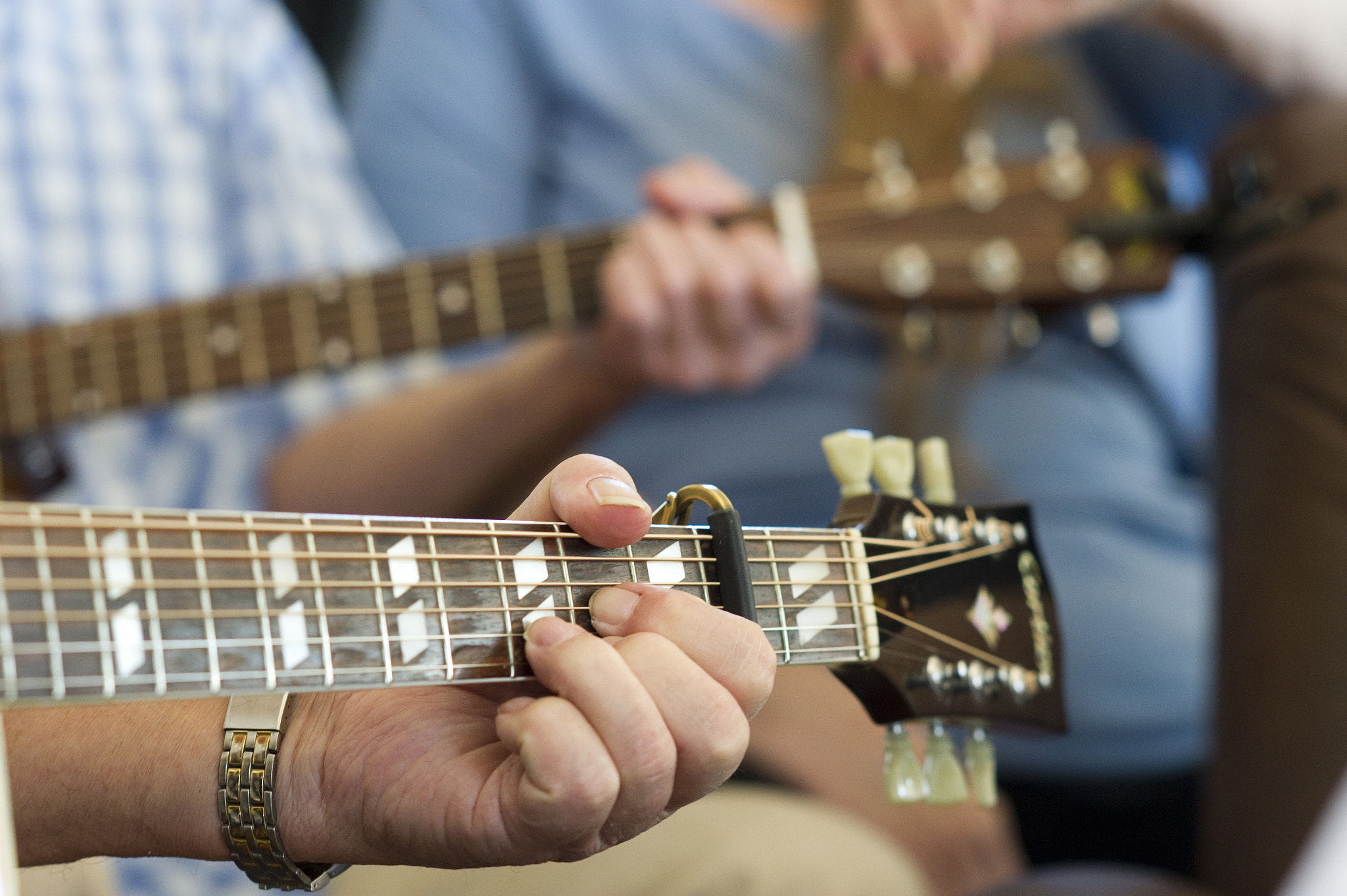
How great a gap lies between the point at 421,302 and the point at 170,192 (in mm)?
311

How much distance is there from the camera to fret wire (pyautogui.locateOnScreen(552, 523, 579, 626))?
290 millimetres

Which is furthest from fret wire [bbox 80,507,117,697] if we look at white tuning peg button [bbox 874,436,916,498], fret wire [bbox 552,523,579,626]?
white tuning peg button [bbox 874,436,916,498]

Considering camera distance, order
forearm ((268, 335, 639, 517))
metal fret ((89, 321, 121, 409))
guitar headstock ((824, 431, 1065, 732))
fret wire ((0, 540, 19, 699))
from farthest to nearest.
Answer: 1. metal fret ((89, 321, 121, 409))
2. forearm ((268, 335, 639, 517))
3. guitar headstock ((824, 431, 1065, 732))
4. fret wire ((0, 540, 19, 699))

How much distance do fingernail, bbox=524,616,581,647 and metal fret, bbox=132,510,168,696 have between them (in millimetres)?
85

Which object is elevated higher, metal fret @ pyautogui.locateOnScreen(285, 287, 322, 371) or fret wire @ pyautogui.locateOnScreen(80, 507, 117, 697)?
metal fret @ pyautogui.locateOnScreen(285, 287, 322, 371)

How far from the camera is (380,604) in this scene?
0.27 metres

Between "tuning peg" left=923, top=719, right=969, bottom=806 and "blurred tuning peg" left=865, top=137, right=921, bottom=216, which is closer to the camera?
"tuning peg" left=923, top=719, right=969, bottom=806

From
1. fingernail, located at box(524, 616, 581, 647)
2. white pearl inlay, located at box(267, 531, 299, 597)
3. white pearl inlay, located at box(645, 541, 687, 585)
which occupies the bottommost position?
fingernail, located at box(524, 616, 581, 647)

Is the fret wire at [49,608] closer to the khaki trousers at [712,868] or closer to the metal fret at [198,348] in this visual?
the khaki trousers at [712,868]

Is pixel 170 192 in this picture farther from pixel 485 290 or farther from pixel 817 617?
pixel 817 617

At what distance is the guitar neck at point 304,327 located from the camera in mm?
738

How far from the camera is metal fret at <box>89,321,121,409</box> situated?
2.47 feet

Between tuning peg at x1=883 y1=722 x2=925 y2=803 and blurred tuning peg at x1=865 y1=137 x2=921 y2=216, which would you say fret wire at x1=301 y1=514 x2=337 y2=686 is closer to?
tuning peg at x1=883 y1=722 x2=925 y2=803

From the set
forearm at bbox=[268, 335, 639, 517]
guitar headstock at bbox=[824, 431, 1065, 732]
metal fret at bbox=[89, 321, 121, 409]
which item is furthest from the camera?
metal fret at bbox=[89, 321, 121, 409]
